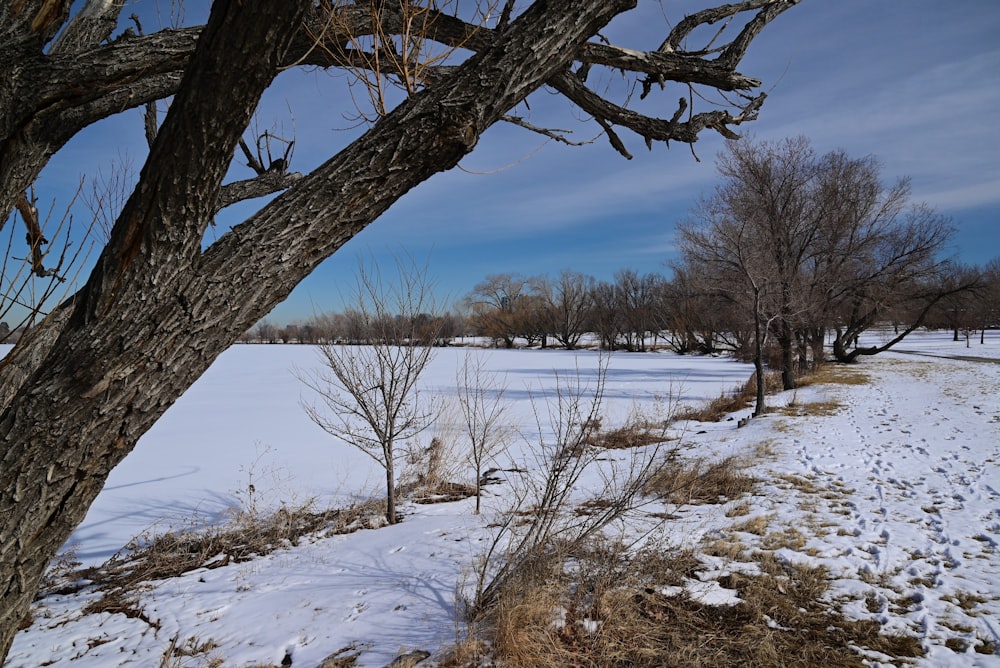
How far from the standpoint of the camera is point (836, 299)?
22219mm

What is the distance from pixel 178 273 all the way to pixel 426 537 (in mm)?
5050

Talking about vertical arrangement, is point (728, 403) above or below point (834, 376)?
below

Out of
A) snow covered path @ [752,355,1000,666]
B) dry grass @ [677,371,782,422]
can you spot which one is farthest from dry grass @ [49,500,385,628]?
dry grass @ [677,371,782,422]

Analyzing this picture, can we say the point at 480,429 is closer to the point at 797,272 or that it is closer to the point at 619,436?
the point at 619,436

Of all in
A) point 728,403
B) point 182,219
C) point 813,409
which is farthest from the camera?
point 728,403

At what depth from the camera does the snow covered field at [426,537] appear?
3676 millimetres

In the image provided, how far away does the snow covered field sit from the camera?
3.68 meters

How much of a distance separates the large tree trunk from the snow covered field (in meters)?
2.57


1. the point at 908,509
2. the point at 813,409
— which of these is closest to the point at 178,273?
the point at 908,509

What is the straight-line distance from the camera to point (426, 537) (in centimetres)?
575

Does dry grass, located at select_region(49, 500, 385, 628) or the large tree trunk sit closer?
the large tree trunk

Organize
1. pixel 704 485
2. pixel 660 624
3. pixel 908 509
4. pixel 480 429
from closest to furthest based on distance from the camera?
pixel 660 624, pixel 908 509, pixel 704 485, pixel 480 429

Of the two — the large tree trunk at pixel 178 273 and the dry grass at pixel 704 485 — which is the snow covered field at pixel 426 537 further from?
the large tree trunk at pixel 178 273

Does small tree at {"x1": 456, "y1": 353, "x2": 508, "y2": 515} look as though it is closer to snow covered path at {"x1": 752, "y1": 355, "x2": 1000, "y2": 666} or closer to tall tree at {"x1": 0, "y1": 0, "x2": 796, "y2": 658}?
snow covered path at {"x1": 752, "y1": 355, "x2": 1000, "y2": 666}
